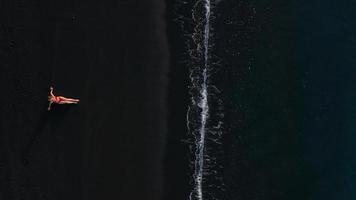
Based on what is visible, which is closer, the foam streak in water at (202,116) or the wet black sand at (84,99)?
the wet black sand at (84,99)

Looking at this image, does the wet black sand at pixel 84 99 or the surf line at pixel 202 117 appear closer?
the wet black sand at pixel 84 99

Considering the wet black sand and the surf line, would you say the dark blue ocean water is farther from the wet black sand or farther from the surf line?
the wet black sand

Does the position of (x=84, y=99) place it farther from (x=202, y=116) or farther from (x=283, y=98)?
(x=283, y=98)

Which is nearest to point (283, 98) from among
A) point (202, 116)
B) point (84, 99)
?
point (202, 116)

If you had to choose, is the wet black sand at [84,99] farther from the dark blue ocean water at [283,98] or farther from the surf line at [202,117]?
the dark blue ocean water at [283,98]

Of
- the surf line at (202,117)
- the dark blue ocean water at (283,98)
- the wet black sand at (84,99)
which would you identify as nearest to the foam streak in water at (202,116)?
the surf line at (202,117)

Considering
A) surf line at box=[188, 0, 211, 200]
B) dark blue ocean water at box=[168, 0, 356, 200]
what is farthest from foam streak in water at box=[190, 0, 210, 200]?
dark blue ocean water at box=[168, 0, 356, 200]

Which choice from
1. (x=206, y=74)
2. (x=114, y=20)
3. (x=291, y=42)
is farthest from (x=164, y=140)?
(x=291, y=42)

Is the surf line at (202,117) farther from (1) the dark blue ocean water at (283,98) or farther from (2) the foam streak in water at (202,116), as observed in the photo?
(1) the dark blue ocean water at (283,98)

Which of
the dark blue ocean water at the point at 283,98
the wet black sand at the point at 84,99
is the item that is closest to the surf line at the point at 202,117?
the dark blue ocean water at the point at 283,98

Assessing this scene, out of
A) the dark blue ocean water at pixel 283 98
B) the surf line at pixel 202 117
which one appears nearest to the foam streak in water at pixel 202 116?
the surf line at pixel 202 117

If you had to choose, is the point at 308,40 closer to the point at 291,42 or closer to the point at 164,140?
the point at 291,42
